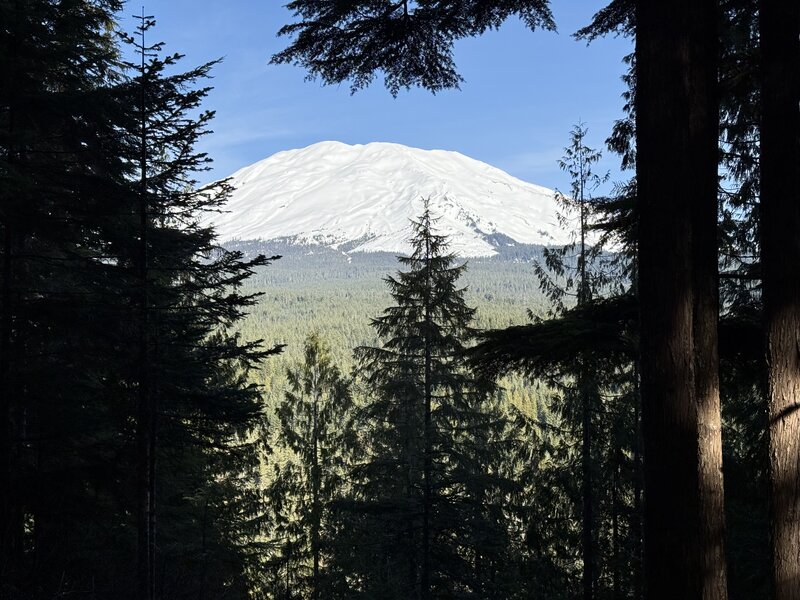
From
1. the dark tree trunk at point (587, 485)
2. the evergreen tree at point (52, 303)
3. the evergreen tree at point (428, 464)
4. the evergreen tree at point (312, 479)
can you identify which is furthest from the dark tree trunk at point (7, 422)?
the evergreen tree at point (312, 479)

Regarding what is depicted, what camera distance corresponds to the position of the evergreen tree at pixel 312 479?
66.6ft

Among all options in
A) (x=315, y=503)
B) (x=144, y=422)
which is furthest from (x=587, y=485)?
(x=315, y=503)

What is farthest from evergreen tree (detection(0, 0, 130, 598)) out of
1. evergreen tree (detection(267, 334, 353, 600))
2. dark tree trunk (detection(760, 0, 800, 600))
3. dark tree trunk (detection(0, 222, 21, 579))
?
evergreen tree (detection(267, 334, 353, 600))

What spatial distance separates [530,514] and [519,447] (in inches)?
74.5

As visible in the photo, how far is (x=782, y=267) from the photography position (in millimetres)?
3943

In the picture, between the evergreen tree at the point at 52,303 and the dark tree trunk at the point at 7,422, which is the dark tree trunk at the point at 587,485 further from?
the dark tree trunk at the point at 7,422

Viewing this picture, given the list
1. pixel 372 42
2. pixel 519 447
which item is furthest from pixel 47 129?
pixel 519 447

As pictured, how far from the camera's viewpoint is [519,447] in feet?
57.6

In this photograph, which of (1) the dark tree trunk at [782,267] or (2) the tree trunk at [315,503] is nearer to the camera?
(1) the dark tree trunk at [782,267]

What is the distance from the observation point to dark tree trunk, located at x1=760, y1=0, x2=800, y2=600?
148 inches

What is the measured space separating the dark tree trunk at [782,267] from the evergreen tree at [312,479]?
52.6 feet

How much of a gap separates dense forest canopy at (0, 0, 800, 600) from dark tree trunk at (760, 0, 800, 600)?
0.05 ft

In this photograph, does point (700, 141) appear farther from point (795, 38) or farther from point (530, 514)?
point (530, 514)

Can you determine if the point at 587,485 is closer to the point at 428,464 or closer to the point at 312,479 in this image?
the point at 428,464
